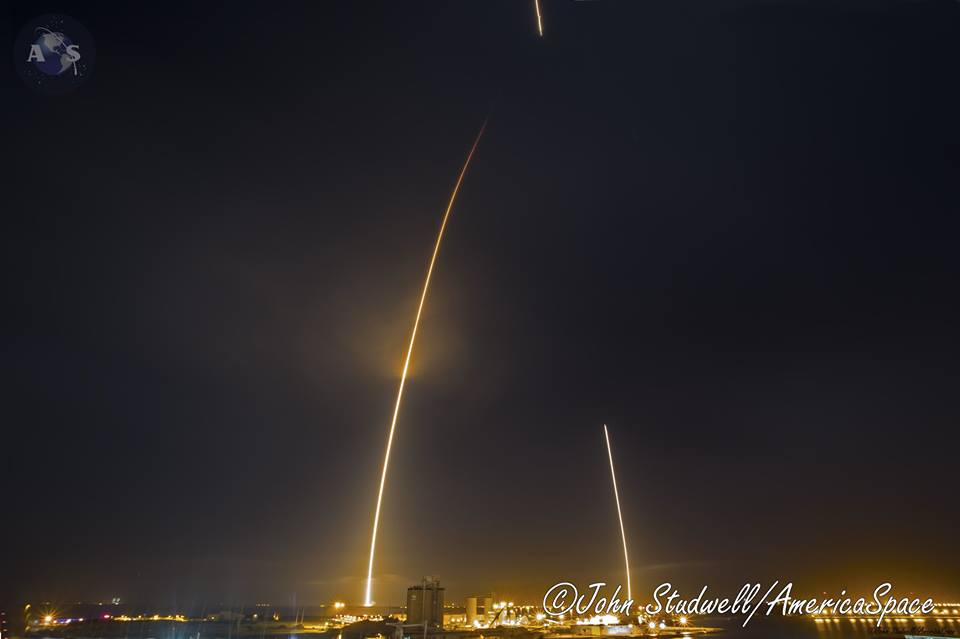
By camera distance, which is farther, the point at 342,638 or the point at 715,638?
the point at 715,638

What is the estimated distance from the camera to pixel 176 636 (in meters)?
62.6

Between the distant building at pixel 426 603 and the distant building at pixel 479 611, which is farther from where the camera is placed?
the distant building at pixel 479 611

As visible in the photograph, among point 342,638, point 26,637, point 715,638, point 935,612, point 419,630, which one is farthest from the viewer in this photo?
point 935,612

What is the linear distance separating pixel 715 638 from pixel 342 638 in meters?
51.2

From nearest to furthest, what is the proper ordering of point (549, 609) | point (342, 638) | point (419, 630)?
point (342, 638)
point (419, 630)
point (549, 609)

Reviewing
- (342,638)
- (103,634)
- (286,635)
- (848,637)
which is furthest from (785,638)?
(103,634)

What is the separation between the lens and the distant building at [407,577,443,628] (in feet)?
246

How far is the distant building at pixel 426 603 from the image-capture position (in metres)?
74.9

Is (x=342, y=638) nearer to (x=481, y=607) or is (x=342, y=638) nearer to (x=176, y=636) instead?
(x=176, y=636)

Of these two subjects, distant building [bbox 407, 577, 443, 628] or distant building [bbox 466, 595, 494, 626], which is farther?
distant building [bbox 466, 595, 494, 626]

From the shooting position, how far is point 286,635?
228 feet

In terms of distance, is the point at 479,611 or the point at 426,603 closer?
the point at 426,603

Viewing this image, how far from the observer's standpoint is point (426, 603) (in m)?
75.6

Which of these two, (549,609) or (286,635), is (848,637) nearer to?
(549,609)
